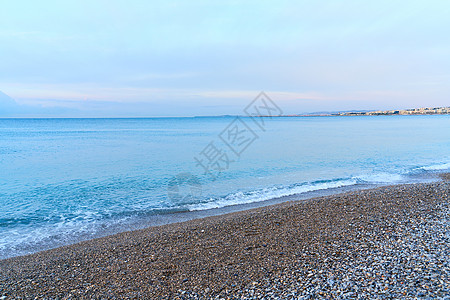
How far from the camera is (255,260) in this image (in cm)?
680

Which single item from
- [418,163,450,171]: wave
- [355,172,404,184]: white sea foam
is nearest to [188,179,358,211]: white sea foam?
[355,172,404,184]: white sea foam

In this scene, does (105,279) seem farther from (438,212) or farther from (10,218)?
(438,212)

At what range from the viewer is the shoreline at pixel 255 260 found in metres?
5.50

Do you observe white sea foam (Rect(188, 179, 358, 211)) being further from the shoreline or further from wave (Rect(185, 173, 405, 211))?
the shoreline

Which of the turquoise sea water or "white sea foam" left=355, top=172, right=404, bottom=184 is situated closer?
the turquoise sea water

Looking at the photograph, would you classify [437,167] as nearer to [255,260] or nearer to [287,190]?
[287,190]

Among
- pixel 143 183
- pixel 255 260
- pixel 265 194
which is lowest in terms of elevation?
pixel 265 194

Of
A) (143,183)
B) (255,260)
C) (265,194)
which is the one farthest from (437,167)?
(255,260)

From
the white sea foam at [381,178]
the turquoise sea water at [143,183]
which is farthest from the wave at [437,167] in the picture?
the white sea foam at [381,178]

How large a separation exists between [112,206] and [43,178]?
32.1 feet

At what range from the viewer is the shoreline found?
5.50m

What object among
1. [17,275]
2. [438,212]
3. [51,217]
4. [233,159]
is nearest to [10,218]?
[51,217]

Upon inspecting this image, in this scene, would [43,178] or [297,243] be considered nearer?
[297,243]

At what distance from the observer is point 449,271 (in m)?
5.41
